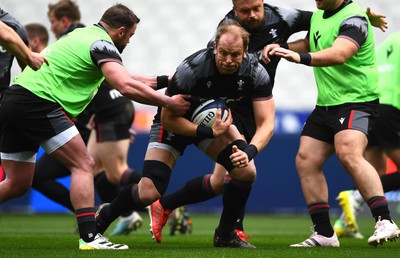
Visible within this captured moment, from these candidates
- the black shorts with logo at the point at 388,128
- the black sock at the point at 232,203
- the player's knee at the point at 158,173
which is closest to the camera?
the player's knee at the point at 158,173

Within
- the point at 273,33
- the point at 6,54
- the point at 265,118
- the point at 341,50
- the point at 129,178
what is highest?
the point at 273,33

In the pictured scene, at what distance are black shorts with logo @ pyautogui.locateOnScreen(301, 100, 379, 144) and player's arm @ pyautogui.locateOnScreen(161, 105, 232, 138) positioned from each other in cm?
102

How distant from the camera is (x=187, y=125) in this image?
253 inches

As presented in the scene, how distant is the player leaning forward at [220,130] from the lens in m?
6.30

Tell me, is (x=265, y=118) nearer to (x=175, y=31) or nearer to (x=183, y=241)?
(x=183, y=241)

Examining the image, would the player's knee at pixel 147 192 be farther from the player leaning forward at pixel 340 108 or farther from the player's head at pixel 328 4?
the player's head at pixel 328 4

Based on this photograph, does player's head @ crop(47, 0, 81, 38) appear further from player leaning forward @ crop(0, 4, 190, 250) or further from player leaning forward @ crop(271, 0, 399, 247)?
player leaning forward @ crop(271, 0, 399, 247)

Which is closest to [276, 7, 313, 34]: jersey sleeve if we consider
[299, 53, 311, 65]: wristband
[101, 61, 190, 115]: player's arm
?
[299, 53, 311, 65]: wristband

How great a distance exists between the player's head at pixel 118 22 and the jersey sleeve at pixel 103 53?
0.34 m

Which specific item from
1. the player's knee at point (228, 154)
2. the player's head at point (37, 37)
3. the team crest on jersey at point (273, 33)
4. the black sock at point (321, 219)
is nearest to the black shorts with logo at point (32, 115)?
the player's knee at point (228, 154)

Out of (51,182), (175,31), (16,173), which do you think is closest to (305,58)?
(16,173)

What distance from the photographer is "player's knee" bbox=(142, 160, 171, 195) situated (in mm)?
6734

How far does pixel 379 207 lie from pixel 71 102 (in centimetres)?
248

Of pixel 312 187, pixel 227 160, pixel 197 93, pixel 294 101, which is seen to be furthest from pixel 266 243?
pixel 294 101
